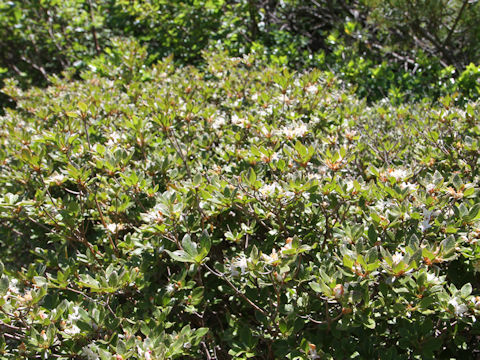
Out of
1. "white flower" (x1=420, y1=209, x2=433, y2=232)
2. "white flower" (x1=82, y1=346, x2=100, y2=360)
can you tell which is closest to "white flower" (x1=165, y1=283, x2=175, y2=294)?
"white flower" (x1=82, y1=346, x2=100, y2=360)

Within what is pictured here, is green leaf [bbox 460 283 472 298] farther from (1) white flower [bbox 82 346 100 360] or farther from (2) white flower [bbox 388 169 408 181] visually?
(1) white flower [bbox 82 346 100 360]

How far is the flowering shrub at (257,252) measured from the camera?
4.52ft

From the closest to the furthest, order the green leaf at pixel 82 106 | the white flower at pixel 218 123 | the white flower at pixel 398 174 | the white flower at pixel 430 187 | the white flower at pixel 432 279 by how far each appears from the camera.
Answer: the white flower at pixel 432 279
the white flower at pixel 430 187
the white flower at pixel 398 174
the green leaf at pixel 82 106
the white flower at pixel 218 123

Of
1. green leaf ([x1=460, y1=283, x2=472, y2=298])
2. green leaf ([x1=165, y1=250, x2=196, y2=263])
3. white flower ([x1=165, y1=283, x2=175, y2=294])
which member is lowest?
white flower ([x1=165, y1=283, x2=175, y2=294])

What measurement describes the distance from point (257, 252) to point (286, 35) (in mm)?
4138

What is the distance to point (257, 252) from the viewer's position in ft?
4.57

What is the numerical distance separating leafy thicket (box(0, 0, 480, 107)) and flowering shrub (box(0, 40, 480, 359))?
1.79m

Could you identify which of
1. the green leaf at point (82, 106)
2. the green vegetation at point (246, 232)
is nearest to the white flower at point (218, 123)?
the green vegetation at point (246, 232)

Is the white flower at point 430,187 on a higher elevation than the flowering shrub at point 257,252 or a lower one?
higher

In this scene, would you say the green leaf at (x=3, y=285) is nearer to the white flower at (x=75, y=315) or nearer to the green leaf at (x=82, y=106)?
the white flower at (x=75, y=315)

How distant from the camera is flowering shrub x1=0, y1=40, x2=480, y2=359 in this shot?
4.52ft

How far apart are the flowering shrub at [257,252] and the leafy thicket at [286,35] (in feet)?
5.87

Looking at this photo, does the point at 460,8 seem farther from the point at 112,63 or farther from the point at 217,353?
the point at 217,353

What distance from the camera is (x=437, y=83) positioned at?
145 inches
